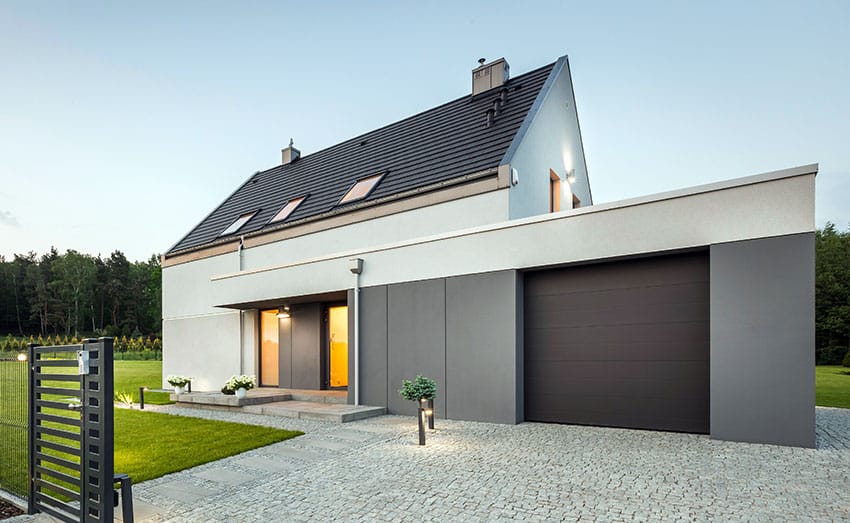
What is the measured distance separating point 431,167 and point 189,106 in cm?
1050

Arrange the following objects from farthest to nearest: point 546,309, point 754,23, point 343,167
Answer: point 343,167, point 754,23, point 546,309

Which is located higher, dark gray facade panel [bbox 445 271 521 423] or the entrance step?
dark gray facade panel [bbox 445 271 521 423]

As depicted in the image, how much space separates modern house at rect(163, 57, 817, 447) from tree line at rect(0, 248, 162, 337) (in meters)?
47.3

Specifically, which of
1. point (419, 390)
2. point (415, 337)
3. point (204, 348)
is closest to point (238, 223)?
point (204, 348)

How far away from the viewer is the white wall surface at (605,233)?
5922mm

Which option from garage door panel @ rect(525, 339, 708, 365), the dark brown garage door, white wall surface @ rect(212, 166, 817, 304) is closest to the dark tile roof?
white wall surface @ rect(212, 166, 817, 304)

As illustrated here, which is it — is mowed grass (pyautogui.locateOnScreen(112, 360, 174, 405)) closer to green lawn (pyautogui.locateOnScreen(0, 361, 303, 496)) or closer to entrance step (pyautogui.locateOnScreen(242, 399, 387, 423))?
green lawn (pyautogui.locateOnScreen(0, 361, 303, 496))

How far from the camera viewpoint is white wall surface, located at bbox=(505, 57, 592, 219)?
10.2m

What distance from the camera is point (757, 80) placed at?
15992 mm

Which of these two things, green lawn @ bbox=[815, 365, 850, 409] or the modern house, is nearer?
the modern house

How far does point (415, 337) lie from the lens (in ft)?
29.8

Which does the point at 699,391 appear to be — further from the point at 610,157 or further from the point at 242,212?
the point at 610,157

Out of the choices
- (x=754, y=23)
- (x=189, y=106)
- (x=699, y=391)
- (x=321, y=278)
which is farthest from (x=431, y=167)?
(x=189, y=106)

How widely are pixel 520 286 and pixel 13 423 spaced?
6.87m
